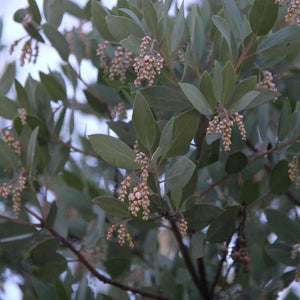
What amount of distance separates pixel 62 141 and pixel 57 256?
0.39 meters

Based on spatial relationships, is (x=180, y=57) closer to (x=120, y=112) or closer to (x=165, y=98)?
(x=165, y=98)

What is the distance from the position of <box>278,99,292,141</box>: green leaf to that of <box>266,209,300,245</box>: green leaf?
0.26 meters

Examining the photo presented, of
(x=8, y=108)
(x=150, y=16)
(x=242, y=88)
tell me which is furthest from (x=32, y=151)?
(x=242, y=88)

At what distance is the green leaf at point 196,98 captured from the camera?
50.7 inches

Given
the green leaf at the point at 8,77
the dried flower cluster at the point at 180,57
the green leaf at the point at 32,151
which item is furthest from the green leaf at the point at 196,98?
the green leaf at the point at 8,77

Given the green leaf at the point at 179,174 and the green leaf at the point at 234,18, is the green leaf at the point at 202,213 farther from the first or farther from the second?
the green leaf at the point at 234,18

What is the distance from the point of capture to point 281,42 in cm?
148

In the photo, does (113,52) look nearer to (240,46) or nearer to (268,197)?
(240,46)

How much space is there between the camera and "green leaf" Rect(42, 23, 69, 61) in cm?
175

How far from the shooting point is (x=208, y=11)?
1.78 meters

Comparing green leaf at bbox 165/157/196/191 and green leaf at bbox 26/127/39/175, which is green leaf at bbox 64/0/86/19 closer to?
green leaf at bbox 26/127/39/175

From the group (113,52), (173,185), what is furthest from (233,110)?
(113,52)

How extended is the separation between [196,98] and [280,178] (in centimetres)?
60

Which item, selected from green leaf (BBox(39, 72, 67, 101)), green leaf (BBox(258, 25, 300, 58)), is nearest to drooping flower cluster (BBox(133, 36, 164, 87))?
green leaf (BBox(258, 25, 300, 58))
